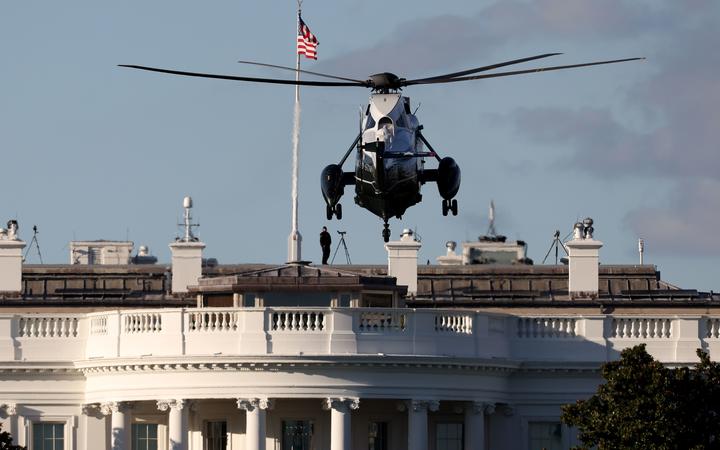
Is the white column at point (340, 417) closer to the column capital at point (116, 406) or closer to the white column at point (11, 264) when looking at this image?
the column capital at point (116, 406)

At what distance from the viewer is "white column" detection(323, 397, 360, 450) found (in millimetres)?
116312

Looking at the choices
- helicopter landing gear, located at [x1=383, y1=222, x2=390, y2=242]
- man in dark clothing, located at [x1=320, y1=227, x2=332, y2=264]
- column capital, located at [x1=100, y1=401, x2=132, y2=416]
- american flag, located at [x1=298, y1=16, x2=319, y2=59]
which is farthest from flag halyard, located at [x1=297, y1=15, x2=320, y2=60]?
column capital, located at [x1=100, y1=401, x2=132, y2=416]

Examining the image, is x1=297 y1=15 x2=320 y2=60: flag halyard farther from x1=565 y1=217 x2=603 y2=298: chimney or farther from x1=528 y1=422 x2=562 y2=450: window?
x1=528 y1=422 x2=562 y2=450: window

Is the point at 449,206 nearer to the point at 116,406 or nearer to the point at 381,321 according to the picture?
the point at 381,321

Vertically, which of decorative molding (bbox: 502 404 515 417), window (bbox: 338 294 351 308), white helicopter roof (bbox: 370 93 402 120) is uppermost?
white helicopter roof (bbox: 370 93 402 120)

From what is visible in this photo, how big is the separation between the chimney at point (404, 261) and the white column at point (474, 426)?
15458 mm

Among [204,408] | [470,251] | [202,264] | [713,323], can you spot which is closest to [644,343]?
[713,323]

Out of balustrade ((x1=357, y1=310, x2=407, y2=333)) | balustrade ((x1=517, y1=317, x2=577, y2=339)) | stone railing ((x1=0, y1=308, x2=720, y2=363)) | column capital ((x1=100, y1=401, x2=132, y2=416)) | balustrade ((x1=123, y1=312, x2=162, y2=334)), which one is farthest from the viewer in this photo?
balustrade ((x1=517, y1=317, x2=577, y2=339))

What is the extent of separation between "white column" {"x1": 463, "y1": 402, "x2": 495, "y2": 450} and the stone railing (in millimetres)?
1892

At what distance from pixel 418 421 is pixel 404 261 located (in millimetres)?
17616

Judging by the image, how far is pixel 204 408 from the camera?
119 m

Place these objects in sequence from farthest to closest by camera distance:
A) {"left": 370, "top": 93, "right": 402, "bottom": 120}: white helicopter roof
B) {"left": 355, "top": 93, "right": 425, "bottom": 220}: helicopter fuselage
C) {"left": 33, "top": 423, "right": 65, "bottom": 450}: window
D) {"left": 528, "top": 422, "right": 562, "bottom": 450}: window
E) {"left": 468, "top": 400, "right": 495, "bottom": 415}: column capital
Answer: {"left": 370, "top": 93, "right": 402, "bottom": 120}: white helicopter roof, {"left": 528, "top": 422, "right": 562, "bottom": 450}: window, {"left": 33, "top": 423, "right": 65, "bottom": 450}: window, {"left": 355, "top": 93, "right": 425, "bottom": 220}: helicopter fuselage, {"left": 468, "top": 400, "right": 495, "bottom": 415}: column capital

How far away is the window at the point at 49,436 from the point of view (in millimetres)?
120938

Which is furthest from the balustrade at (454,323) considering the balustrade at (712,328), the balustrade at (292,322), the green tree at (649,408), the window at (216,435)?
the balustrade at (712,328)
